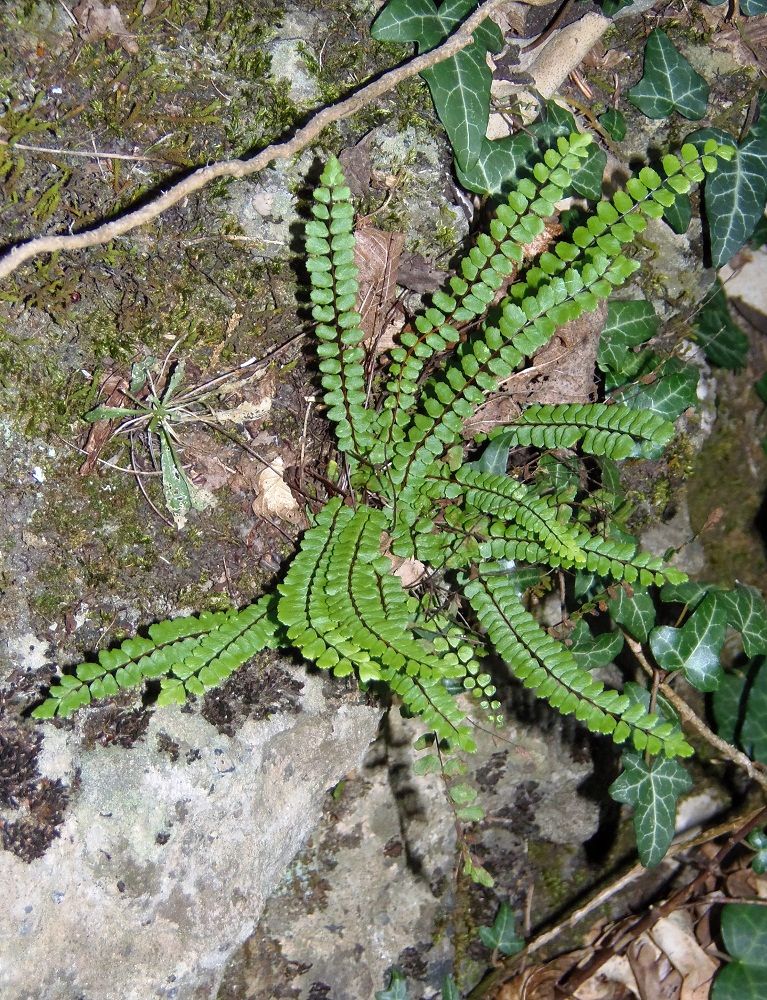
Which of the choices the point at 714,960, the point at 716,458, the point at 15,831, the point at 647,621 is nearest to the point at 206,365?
the point at 15,831

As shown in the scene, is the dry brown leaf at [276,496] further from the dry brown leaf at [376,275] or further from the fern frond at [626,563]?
the fern frond at [626,563]

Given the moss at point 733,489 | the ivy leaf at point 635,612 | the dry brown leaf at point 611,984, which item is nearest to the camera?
the ivy leaf at point 635,612

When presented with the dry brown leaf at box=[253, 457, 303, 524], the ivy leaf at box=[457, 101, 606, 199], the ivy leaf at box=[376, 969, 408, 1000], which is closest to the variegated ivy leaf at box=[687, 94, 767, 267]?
the ivy leaf at box=[457, 101, 606, 199]

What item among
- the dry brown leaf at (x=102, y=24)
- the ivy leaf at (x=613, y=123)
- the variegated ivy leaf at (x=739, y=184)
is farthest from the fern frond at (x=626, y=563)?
the dry brown leaf at (x=102, y=24)

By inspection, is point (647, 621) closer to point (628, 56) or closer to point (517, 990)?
point (517, 990)

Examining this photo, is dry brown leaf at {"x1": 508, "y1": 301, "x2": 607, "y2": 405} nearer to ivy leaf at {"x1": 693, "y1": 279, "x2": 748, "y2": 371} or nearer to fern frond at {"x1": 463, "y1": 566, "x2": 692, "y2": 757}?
ivy leaf at {"x1": 693, "y1": 279, "x2": 748, "y2": 371}

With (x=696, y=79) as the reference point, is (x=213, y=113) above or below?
above

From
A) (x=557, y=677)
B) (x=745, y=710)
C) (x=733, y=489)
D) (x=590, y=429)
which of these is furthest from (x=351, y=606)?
(x=733, y=489)

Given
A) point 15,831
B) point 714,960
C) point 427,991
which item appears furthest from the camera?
point 714,960
